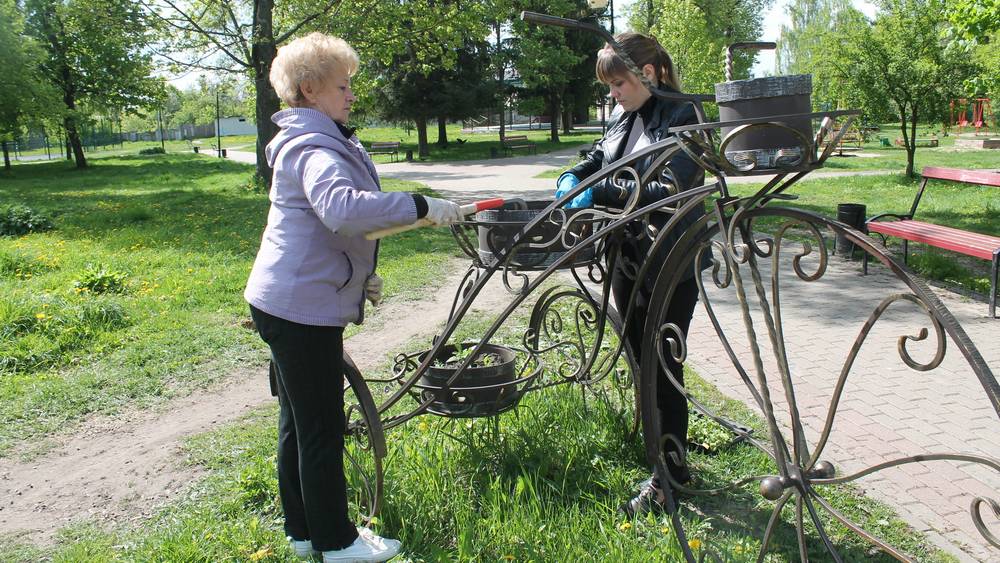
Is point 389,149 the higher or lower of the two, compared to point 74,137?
lower

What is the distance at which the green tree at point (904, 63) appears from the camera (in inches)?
498

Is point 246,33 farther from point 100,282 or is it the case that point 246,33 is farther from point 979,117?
point 979,117

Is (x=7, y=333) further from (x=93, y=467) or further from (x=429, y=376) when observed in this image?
(x=429, y=376)

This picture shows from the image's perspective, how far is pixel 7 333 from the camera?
523 cm

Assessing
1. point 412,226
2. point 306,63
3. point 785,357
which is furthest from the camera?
point 306,63

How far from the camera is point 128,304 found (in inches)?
240

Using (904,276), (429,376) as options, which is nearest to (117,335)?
(429,376)

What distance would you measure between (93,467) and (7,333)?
221 centimetres

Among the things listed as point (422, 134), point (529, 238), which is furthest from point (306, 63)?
point (422, 134)

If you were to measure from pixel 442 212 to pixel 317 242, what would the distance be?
38 cm

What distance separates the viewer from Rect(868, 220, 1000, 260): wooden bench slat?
5.83 metres

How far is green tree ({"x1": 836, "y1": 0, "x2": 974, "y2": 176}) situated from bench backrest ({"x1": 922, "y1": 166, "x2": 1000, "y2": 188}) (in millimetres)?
5855

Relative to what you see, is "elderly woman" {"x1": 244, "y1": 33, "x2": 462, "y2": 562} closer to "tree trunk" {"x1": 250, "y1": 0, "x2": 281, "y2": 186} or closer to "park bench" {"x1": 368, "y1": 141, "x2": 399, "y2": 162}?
"tree trunk" {"x1": 250, "y1": 0, "x2": 281, "y2": 186}

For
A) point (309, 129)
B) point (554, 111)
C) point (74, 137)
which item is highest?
point (554, 111)
